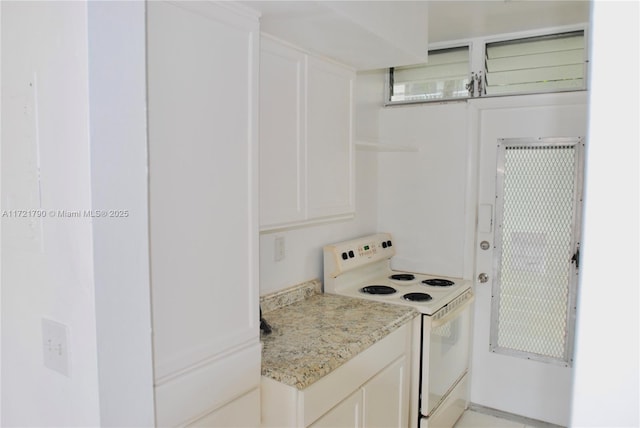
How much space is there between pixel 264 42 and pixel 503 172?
191 cm

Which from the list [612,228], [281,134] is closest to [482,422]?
[281,134]

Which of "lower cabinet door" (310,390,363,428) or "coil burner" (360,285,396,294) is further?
"coil burner" (360,285,396,294)

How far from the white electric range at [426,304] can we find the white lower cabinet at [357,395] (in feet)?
0.38

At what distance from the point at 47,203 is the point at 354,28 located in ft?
4.20

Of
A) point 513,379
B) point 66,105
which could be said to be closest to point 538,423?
point 513,379

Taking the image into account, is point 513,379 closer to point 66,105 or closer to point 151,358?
point 151,358

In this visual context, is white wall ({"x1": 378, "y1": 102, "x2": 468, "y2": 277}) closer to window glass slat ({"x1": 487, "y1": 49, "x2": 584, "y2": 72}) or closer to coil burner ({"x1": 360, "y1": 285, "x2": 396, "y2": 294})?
window glass slat ({"x1": 487, "y1": 49, "x2": 584, "y2": 72})

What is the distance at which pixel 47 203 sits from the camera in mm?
1165

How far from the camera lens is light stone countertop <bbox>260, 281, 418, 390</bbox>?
1692 mm

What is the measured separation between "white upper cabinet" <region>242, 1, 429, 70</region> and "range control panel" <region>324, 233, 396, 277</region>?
103cm

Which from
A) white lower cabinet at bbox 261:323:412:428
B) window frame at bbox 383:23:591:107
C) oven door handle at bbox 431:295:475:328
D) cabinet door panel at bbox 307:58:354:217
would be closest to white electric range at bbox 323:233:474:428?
oven door handle at bbox 431:295:475:328

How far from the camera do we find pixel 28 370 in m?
1.31

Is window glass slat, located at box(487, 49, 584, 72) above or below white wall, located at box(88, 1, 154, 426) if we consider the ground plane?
above

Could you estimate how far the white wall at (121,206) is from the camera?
105 centimetres
